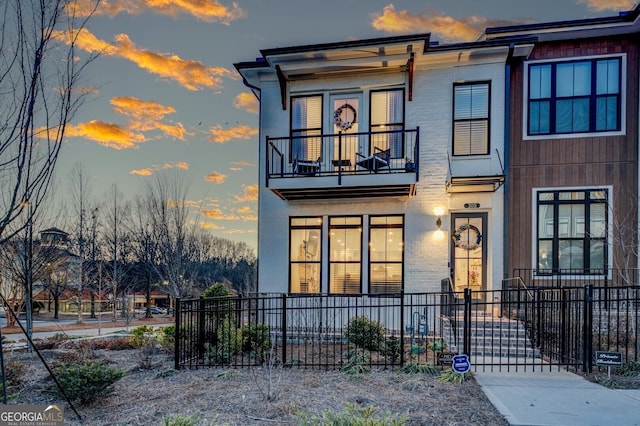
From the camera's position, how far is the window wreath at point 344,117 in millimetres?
11727

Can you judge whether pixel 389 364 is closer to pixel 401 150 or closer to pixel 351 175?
pixel 351 175

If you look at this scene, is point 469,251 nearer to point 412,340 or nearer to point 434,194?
point 434,194

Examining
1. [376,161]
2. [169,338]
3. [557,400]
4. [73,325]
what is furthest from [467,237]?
[73,325]

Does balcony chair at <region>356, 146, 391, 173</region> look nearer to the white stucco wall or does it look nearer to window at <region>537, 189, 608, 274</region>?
the white stucco wall

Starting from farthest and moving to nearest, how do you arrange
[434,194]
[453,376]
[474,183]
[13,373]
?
[434,194]
[474,183]
[453,376]
[13,373]

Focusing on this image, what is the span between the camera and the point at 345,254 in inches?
457

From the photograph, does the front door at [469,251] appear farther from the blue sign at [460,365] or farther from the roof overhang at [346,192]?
the blue sign at [460,365]

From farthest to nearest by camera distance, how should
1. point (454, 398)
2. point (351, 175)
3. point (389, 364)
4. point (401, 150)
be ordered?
point (401, 150), point (351, 175), point (389, 364), point (454, 398)

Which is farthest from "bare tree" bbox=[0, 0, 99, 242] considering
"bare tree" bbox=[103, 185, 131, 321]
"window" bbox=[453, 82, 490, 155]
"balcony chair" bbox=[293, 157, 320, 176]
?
"bare tree" bbox=[103, 185, 131, 321]

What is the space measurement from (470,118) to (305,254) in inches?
224

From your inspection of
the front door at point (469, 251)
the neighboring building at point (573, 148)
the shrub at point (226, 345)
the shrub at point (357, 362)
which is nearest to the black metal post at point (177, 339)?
the shrub at point (226, 345)

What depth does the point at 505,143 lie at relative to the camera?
1090 centimetres

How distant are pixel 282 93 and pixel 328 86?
1.29 metres

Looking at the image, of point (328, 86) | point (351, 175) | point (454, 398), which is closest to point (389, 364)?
point (454, 398)
